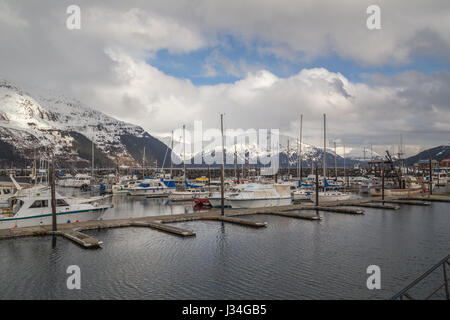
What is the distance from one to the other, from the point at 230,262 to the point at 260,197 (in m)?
23.5

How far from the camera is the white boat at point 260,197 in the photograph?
43219 millimetres

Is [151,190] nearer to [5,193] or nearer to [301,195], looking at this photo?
[5,193]

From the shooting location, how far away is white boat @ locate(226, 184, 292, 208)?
4322 centimetres

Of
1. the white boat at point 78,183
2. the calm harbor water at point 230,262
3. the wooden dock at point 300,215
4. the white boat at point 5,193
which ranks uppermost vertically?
the white boat at point 5,193

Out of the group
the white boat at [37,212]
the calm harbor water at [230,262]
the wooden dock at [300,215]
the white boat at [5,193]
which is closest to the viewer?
the calm harbor water at [230,262]

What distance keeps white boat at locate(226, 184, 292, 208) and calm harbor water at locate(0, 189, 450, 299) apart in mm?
10147

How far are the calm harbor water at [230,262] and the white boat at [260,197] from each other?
1015 centimetres

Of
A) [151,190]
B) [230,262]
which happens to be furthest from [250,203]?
[151,190]

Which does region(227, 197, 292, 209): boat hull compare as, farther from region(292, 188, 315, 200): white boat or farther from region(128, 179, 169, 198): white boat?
region(128, 179, 169, 198): white boat

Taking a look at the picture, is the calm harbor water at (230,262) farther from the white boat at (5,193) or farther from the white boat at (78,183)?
the white boat at (78,183)

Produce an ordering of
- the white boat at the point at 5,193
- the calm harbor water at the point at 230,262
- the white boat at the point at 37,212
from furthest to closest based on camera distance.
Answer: the white boat at the point at 5,193
the white boat at the point at 37,212
the calm harbor water at the point at 230,262

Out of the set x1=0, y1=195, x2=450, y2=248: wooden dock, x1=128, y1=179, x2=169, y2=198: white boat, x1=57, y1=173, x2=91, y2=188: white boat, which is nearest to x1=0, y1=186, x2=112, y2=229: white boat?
x1=0, y1=195, x2=450, y2=248: wooden dock

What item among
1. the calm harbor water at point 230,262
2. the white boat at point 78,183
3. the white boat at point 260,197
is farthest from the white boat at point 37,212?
the white boat at point 78,183

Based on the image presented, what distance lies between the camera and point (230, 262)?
20781 mm
